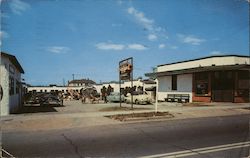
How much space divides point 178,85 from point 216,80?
5614 mm

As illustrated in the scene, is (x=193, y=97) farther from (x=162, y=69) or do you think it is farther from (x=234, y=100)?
(x=162, y=69)

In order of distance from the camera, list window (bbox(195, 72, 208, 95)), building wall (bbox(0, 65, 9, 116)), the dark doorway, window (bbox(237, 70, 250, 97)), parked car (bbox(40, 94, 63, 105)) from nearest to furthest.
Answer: building wall (bbox(0, 65, 9, 116))
parked car (bbox(40, 94, 63, 105))
window (bbox(237, 70, 250, 97))
the dark doorway
window (bbox(195, 72, 208, 95))

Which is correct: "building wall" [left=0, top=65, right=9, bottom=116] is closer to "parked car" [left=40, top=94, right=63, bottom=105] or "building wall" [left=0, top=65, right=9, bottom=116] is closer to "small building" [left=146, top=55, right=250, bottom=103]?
"parked car" [left=40, top=94, right=63, bottom=105]

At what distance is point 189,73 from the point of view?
32062mm

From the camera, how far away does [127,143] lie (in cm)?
832

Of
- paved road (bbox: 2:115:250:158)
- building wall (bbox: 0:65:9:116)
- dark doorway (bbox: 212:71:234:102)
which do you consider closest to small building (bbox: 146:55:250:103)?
dark doorway (bbox: 212:71:234:102)

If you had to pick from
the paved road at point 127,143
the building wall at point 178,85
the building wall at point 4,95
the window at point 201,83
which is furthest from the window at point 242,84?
the building wall at point 4,95

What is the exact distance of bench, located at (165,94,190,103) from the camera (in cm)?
3188

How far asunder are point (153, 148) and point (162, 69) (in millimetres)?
32119

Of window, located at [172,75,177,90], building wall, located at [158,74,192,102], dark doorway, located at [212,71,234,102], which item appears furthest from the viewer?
window, located at [172,75,177,90]

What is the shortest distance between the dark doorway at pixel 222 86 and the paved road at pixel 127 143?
17875 millimetres

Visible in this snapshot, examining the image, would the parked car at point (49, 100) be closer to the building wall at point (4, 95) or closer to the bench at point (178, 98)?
the building wall at point (4, 95)

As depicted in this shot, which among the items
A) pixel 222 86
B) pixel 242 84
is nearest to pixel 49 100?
pixel 222 86

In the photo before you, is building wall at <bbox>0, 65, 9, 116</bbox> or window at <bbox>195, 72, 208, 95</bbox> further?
window at <bbox>195, 72, 208, 95</bbox>
